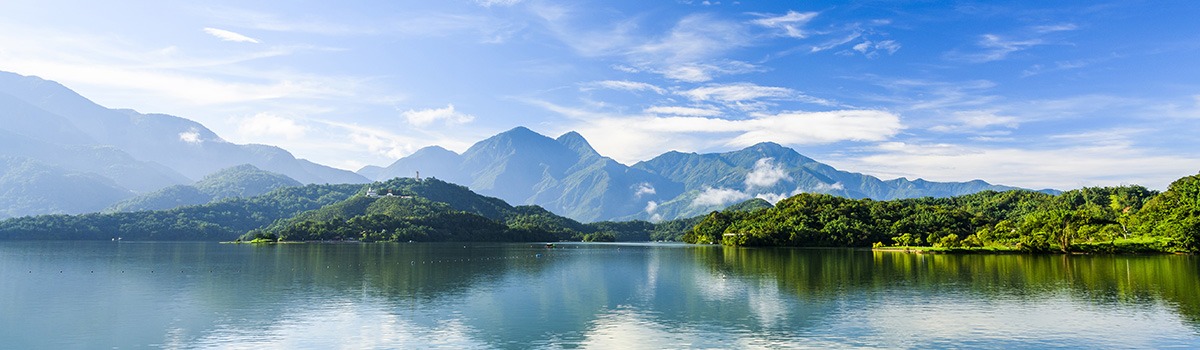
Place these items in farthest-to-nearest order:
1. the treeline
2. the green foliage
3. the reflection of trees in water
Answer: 1. the treeline
2. the green foliage
3. the reflection of trees in water

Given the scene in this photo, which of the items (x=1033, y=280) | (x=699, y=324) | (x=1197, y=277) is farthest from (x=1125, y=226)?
(x=699, y=324)

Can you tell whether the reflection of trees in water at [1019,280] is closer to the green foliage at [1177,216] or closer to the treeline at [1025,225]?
the green foliage at [1177,216]

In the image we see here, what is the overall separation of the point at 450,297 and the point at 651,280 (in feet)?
76.3

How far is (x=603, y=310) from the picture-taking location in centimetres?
4316

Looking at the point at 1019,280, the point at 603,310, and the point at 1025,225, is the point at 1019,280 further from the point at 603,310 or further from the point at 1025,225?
the point at 1025,225

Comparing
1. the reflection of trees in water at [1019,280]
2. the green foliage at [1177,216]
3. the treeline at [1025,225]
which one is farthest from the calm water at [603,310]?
the treeline at [1025,225]

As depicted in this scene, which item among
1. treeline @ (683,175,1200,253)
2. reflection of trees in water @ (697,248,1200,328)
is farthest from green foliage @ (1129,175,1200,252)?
reflection of trees in water @ (697,248,1200,328)

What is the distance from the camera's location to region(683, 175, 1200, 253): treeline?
112 meters

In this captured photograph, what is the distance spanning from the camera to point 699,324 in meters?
37.1

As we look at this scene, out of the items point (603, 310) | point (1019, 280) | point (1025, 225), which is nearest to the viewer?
point (603, 310)

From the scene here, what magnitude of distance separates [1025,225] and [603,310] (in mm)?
107018

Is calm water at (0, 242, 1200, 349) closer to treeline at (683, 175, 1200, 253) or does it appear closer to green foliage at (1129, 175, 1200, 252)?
green foliage at (1129, 175, 1200, 252)

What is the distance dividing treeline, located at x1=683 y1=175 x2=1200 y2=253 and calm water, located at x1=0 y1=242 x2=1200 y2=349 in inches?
1810

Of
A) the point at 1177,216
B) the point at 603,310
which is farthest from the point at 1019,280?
the point at 1177,216
